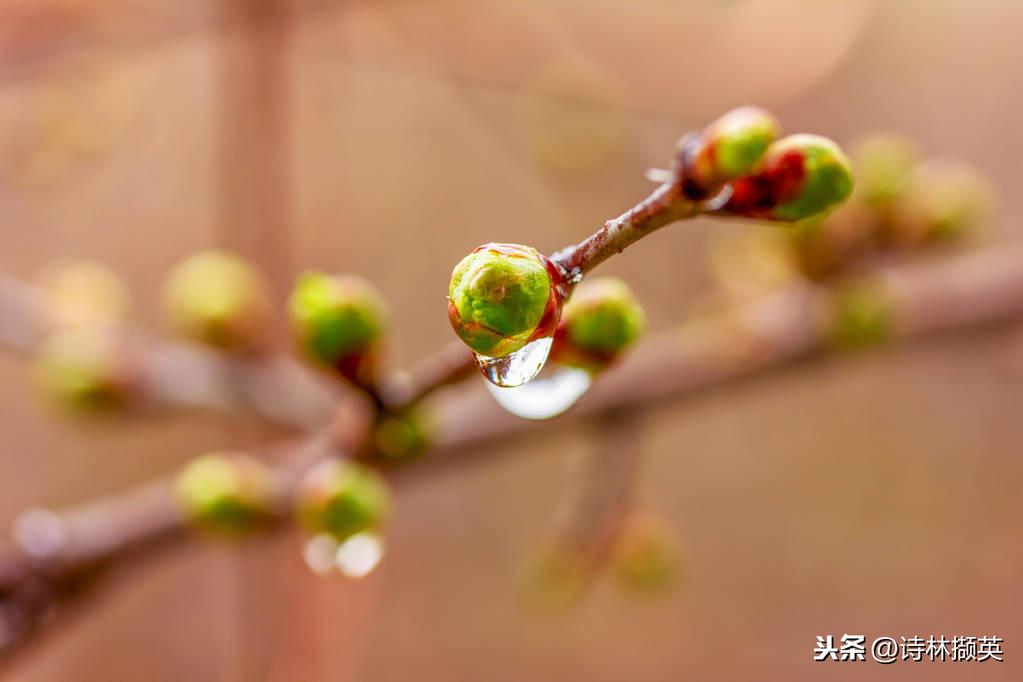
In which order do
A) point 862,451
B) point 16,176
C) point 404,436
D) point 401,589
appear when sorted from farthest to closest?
point 401,589
point 862,451
point 16,176
point 404,436

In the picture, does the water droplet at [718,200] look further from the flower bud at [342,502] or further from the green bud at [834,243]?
the green bud at [834,243]

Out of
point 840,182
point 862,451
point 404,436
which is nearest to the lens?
point 840,182

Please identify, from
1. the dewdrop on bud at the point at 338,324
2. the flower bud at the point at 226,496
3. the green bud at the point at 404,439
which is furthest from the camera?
the flower bud at the point at 226,496

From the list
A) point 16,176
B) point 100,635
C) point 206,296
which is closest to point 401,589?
point 100,635

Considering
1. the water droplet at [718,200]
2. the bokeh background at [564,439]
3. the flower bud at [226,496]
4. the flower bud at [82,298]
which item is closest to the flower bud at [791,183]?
the water droplet at [718,200]

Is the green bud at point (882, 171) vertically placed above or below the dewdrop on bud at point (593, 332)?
above

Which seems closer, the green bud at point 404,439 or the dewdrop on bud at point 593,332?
the dewdrop on bud at point 593,332

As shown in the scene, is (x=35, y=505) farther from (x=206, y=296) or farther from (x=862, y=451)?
(x=862, y=451)
